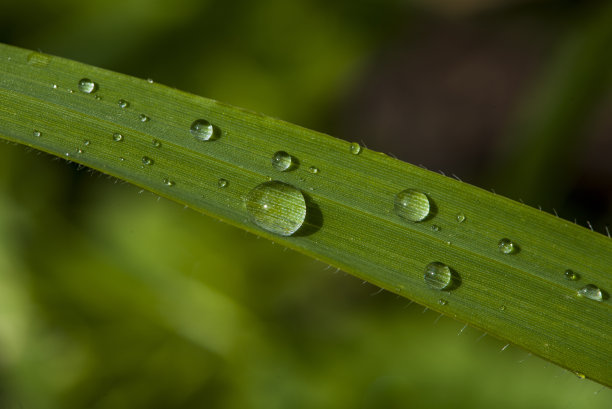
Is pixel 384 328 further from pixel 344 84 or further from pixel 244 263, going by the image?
pixel 344 84

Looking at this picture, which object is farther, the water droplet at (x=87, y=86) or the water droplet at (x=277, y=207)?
the water droplet at (x=87, y=86)

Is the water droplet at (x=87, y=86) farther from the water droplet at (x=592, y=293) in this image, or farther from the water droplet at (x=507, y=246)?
the water droplet at (x=592, y=293)

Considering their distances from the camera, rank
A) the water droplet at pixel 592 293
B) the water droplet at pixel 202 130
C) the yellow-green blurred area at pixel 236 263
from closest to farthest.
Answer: the water droplet at pixel 592 293 → the water droplet at pixel 202 130 → the yellow-green blurred area at pixel 236 263

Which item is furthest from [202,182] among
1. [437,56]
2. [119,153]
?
[437,56]

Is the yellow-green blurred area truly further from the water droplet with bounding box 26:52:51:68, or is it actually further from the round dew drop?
the round dew drop

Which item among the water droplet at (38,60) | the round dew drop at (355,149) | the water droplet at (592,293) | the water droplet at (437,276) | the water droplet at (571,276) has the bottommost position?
the water droplet at (437,276)

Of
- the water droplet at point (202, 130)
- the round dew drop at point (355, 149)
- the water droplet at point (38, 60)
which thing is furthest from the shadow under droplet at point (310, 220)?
the water droplet at point (38, 60)

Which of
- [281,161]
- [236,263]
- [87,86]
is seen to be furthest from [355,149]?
[236,263]
